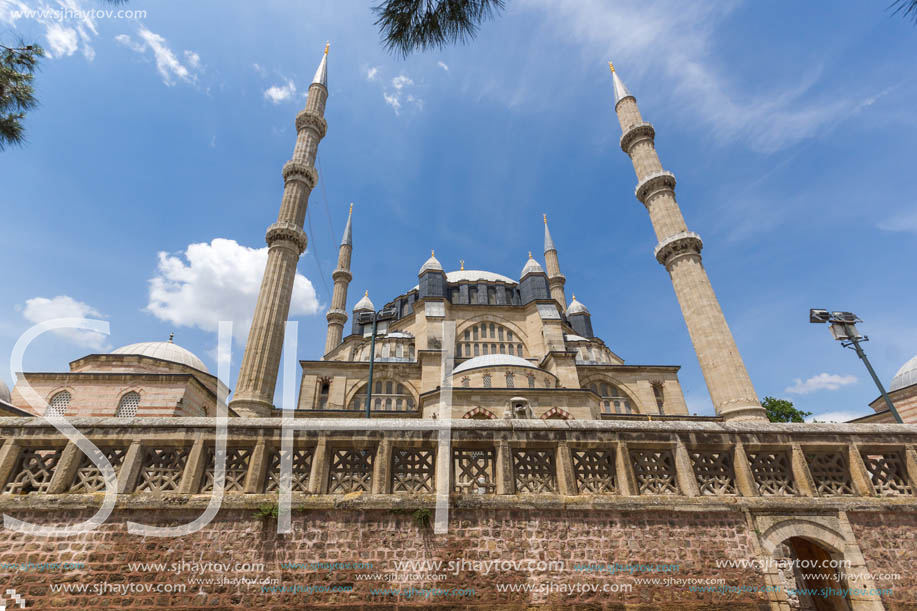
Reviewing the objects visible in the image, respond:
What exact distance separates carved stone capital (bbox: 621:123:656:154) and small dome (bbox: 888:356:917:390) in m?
17.5

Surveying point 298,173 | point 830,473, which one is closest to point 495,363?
point 298,173

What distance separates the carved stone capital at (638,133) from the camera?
2178 cm

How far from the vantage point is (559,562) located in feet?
16.5

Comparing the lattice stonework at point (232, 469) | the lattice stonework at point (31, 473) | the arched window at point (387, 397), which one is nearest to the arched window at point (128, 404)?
the arched window at point (387, 397)

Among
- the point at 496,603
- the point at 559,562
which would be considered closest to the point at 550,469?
the point at 559,562

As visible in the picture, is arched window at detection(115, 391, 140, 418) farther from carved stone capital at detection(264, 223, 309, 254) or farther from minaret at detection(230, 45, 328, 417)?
carved stone capital at detection(264, 223, 309, 254)

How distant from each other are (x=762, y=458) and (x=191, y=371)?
2298 cm

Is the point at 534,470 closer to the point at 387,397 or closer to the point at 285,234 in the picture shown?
the point at 285,234

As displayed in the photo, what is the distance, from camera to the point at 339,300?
38719 millimetres

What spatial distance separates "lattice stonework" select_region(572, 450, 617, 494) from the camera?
18.4ft

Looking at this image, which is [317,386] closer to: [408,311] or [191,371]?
[191,371]

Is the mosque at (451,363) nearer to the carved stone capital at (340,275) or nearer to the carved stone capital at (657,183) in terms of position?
the carved stone capital at (657,183)

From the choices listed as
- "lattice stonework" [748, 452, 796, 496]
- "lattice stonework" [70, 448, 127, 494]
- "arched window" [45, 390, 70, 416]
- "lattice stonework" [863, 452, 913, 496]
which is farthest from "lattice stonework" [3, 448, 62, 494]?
"arched window" [45, 390, 70, 416]

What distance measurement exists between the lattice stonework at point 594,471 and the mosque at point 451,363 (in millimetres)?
7229
